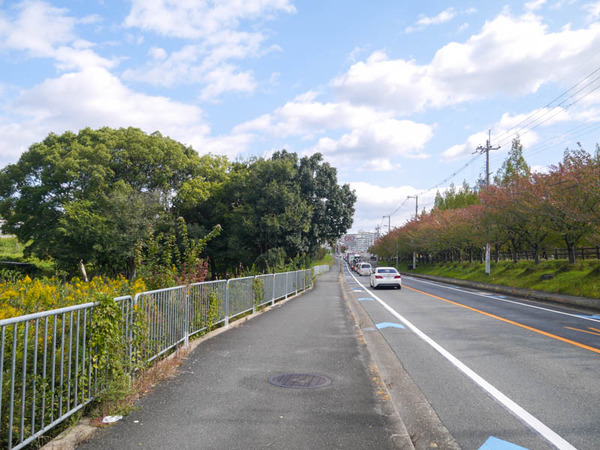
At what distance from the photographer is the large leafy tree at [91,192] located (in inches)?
1161

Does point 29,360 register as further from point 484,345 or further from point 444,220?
point 444,220

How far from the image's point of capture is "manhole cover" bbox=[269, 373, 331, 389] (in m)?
5.55

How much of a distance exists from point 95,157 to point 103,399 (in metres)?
31.0

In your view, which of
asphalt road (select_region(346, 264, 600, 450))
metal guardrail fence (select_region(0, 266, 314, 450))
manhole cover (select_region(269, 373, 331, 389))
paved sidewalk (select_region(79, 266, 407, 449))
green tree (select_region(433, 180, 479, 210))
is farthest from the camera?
green tree (select_region(433, 180, 479, 210))

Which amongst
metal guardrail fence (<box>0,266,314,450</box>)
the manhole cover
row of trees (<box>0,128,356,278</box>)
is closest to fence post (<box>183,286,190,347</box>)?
metal guardrail fence (<box>0,266,314,450</box>)

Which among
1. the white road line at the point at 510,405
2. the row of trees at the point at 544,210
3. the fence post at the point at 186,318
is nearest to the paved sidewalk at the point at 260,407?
the fence post at the point at 186,318

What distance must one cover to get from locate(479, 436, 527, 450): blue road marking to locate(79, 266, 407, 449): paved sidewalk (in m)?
0.75

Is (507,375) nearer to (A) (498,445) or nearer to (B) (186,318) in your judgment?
(A) (498,445)

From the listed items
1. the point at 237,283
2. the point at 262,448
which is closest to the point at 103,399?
the point at 262,448

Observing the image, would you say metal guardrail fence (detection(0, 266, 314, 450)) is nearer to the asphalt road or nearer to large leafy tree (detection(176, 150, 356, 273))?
the asphalt road

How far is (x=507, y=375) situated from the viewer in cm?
631

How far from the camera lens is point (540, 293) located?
70.8 feet

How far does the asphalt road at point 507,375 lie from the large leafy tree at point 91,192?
22.8 metres

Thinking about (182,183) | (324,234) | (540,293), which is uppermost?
(182,183)
